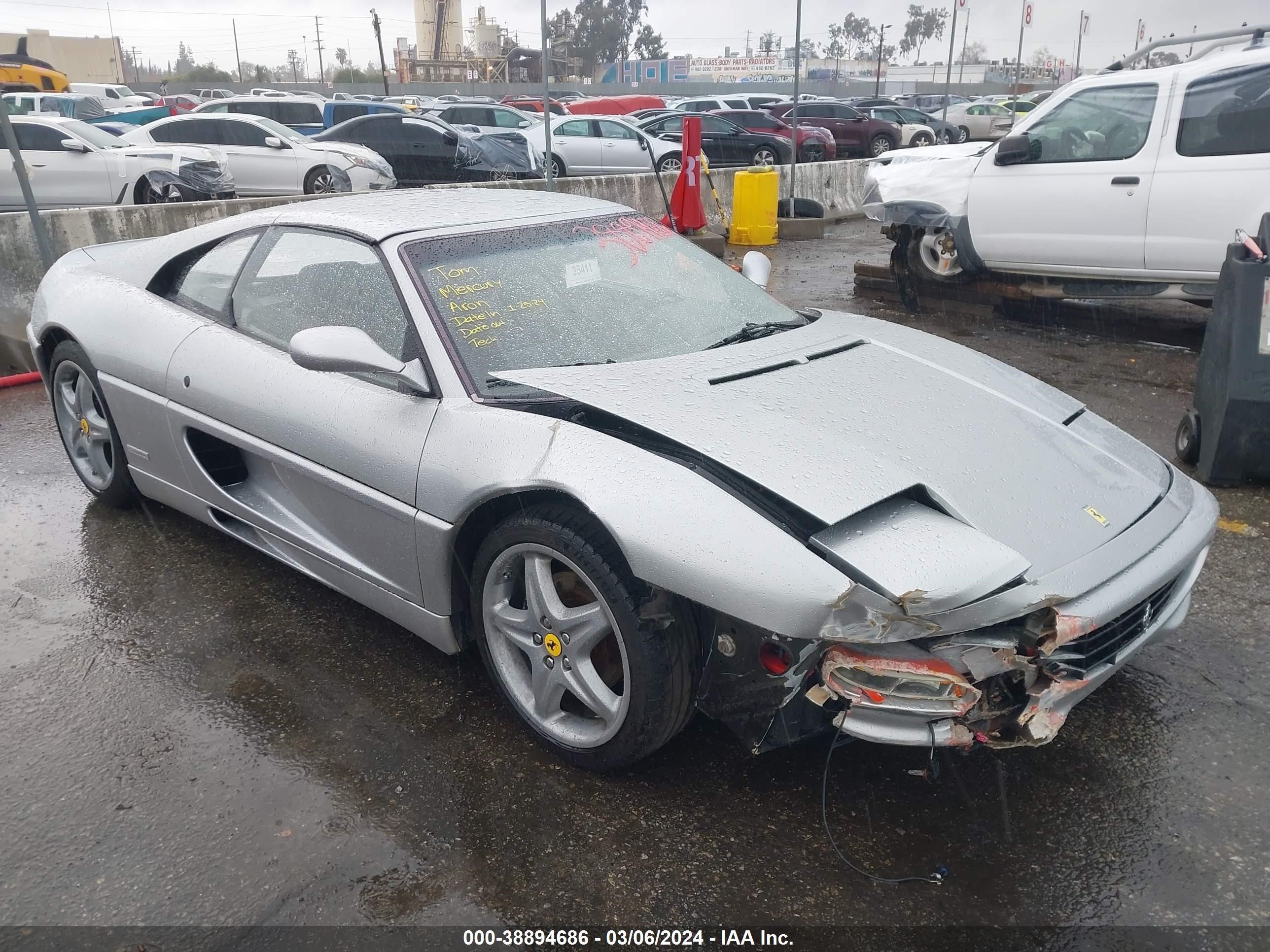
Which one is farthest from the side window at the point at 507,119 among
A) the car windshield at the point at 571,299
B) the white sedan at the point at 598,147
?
the car windshield at the point at 571,299

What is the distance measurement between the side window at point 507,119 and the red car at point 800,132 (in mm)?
4543

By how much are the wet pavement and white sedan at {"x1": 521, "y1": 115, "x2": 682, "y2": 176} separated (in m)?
15.9

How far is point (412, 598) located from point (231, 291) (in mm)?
1500

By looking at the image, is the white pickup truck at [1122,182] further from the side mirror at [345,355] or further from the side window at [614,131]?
the side window at [614,131]

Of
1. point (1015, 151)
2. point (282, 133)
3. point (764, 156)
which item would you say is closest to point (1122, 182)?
point (1015, 151)

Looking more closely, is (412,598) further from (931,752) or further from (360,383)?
(931,752)

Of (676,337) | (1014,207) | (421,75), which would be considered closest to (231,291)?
(676,337)

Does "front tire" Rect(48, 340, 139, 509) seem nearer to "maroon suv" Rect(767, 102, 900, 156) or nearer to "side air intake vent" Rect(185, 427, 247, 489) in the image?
"side air intake vent" Rect(185, 427, 247, 489)

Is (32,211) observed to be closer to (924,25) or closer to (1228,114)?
(1228,114)

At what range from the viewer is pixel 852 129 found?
2547 cm

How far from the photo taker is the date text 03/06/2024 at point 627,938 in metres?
2.02

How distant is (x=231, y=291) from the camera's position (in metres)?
3.47

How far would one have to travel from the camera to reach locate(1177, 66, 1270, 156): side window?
5961mm

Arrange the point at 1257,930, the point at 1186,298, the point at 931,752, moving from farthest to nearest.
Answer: the point at 1186,298 < the point at 931,752 < the point at 1257,930
